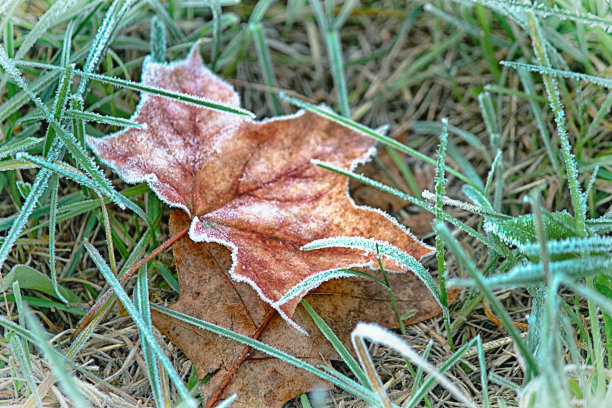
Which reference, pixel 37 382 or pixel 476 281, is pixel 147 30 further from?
pixel 476 281

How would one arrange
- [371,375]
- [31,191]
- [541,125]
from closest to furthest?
1. [371,375]
2. [31,191]
3. [541,125]

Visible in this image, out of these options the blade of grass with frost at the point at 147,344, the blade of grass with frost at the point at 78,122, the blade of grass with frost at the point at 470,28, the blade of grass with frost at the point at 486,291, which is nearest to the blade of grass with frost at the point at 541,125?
the blade of grass with frost at the point at 470,28

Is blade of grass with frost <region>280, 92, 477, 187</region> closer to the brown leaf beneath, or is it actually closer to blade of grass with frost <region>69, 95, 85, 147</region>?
the brown leaf beneath

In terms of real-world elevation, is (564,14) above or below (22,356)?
above

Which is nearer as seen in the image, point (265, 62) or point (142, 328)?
point (142, 328)

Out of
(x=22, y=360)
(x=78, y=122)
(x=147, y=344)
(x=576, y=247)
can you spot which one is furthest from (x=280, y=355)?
(x=78, y=122)

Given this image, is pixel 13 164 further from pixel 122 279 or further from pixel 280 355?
pixel 280 355

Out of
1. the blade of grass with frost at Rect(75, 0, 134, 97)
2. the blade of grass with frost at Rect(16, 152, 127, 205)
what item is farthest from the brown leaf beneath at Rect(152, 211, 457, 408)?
the blade of grass with frost at Rect(75, 0, 134, 97)
